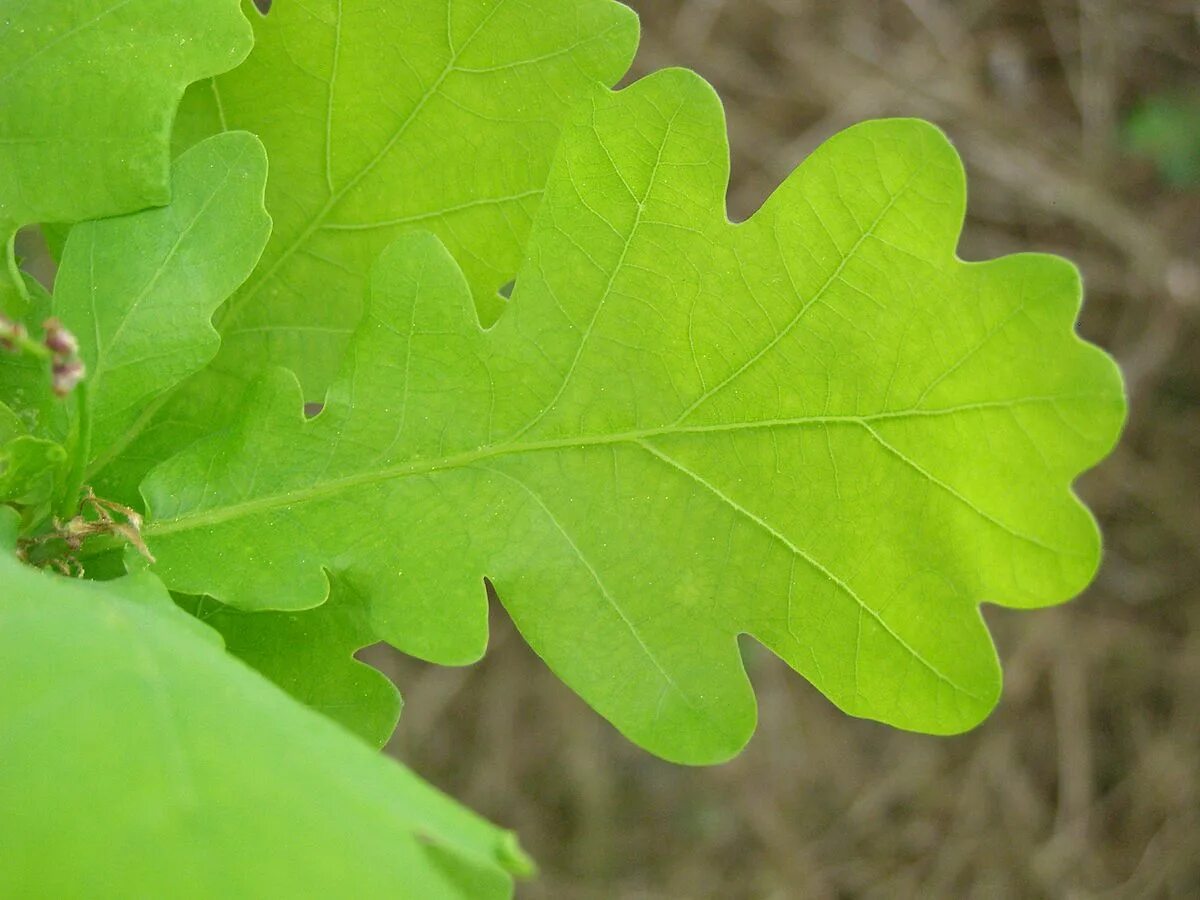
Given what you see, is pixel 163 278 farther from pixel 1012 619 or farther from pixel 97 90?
pixel 1012 619

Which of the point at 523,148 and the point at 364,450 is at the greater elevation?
the point at 523,148

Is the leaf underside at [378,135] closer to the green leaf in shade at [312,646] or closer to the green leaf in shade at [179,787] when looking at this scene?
the green leaf in shade at [312,646]

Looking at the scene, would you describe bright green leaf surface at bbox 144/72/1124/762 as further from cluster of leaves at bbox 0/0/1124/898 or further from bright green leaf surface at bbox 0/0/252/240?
bright green leaf surface at bbox 0/0/252/240

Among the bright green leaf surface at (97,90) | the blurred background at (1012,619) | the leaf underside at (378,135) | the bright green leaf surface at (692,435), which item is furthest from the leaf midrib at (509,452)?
the blurred background at (1012,619)

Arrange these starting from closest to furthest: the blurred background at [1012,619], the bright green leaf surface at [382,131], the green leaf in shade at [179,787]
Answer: the green leaf in shade at [179,787]
the bright green leaf surface at [382,131]
the blurred background at [1012,619]

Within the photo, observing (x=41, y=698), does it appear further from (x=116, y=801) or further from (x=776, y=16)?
(x=776, y=16)

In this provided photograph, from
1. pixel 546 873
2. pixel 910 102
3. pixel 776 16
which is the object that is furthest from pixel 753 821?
pixel 776 16

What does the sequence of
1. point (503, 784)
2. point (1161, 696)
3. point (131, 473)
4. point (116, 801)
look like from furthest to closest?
point (1161, 696), point (503, 784), point (131, 473), point (116, 801)

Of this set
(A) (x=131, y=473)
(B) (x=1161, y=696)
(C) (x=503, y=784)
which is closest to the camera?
(A) (x=131, y=473)
